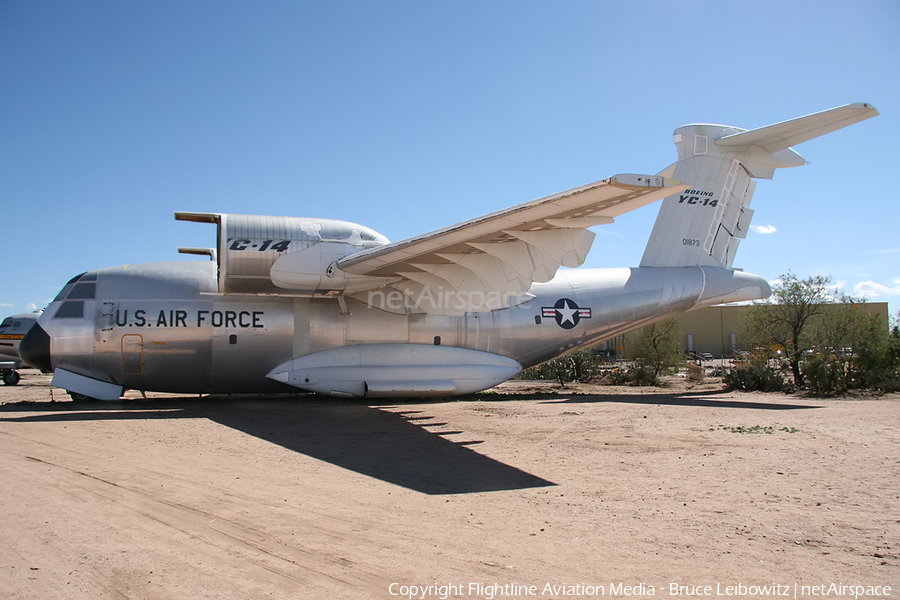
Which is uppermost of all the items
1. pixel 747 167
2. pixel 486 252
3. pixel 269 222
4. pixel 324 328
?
pixel 747 167

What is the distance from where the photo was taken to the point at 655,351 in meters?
20.5

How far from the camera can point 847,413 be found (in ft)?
36.2

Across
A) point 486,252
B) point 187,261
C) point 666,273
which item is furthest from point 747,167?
point 187,261

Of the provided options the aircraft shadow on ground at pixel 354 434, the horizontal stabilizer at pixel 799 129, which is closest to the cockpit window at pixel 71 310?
the aircraft shadow on ground at pixel 354 434

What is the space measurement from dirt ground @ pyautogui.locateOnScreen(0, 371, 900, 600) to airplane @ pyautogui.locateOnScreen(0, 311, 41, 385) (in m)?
14.2

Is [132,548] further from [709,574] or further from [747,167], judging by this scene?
[747,167]

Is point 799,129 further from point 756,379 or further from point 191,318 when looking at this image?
point 191,318

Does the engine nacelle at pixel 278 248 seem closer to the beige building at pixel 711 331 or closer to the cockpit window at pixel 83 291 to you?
the cockpit window at pixel 83 291

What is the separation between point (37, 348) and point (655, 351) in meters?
18.3

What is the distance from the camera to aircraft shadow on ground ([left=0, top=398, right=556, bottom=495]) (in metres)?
6.21

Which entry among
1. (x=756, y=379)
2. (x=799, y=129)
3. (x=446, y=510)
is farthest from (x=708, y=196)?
(x=446, y=510)

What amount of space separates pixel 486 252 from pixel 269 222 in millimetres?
4313

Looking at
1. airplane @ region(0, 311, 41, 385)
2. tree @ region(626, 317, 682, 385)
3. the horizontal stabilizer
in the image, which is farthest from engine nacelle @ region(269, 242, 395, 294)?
airplane @ region(0, 311, 41, 385)

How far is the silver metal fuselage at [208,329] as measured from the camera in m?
11.4
